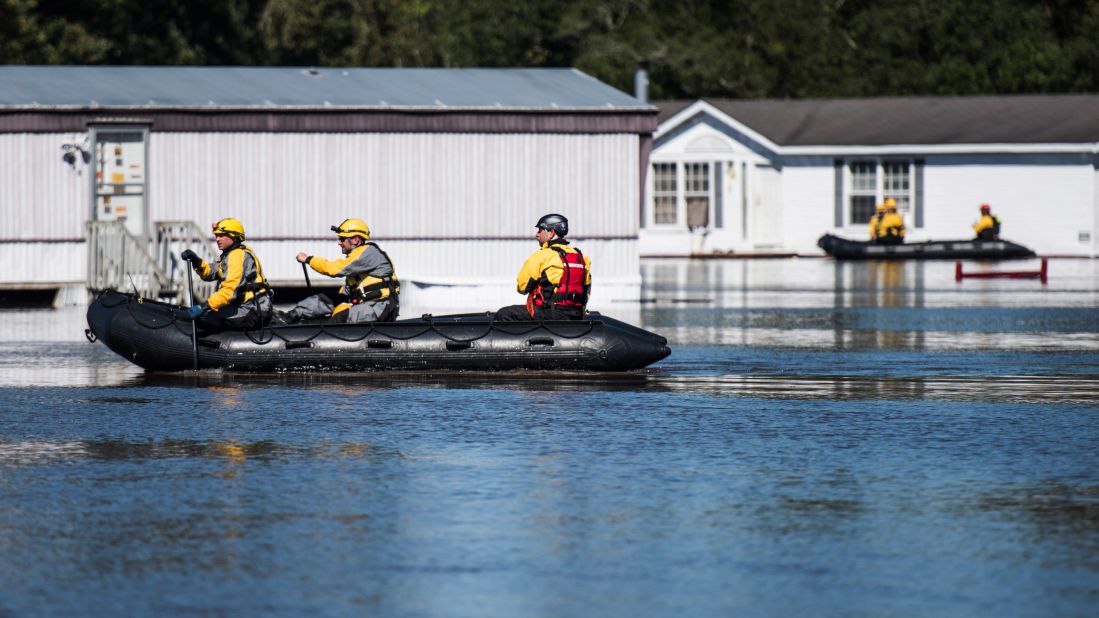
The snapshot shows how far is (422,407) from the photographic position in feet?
52.5

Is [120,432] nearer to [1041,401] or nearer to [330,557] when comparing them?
[330,557]

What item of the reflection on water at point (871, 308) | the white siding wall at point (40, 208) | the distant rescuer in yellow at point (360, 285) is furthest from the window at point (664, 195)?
the distant rescuer in yellow at point (360, 285)

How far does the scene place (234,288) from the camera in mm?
19109

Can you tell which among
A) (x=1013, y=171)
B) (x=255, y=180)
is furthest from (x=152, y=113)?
(x=1013, y=171)

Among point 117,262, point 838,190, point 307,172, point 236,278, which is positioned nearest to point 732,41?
point 838,190

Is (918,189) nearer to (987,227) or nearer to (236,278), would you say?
(987,227)

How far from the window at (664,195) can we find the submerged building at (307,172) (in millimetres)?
22770

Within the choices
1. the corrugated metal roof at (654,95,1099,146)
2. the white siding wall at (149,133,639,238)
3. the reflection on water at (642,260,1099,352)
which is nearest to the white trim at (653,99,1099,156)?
the corrugated metal roof at (654,95,1099,146)

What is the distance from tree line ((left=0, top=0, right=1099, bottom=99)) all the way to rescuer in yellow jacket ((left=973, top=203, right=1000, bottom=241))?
19.0 m

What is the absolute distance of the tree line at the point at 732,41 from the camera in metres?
67.9

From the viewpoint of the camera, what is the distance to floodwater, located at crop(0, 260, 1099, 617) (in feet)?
28.1

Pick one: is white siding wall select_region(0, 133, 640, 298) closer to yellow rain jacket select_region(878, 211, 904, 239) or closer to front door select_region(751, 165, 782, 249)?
yellow rain jacket select_region(878, 211, 904, 239)

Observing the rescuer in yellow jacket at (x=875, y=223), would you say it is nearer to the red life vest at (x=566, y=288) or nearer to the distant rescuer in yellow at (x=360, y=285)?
the red life vest at (x=566, y=288)

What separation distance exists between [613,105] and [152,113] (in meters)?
7.86
